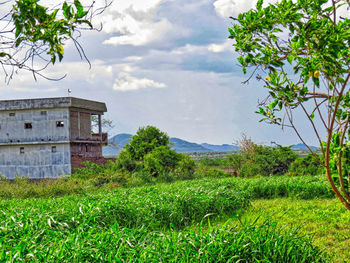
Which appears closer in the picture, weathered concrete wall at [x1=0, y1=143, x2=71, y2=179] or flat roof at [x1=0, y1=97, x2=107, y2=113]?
flat roof at [x1=0, y1=97, x2=107, y2=113]

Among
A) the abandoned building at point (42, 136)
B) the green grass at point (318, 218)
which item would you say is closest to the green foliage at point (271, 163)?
the green grass at point (318, 218)

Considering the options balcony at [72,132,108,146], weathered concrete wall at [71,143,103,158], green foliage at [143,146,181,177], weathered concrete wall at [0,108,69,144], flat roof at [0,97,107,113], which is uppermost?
flat roof at [0,97,107,113]

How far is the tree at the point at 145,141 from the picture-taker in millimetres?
22312

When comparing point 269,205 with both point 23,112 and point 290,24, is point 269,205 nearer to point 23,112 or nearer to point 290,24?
point 290,24

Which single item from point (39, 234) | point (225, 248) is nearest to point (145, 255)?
point (225, 248)

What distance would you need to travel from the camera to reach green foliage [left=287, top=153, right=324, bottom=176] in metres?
17.4

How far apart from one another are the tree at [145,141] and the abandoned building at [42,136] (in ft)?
10.3

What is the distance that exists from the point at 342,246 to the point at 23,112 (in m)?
20.8

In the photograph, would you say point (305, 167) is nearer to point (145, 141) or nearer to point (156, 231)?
point (145, 141)

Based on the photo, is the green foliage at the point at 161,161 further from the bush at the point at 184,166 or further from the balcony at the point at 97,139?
the balcony at the point at 97,139

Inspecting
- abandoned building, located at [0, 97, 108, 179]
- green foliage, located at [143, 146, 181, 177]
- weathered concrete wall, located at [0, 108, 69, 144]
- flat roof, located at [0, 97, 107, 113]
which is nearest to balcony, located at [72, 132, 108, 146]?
abandoned building, located at [0, 97, 108, 179]

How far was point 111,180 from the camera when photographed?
15734 mm

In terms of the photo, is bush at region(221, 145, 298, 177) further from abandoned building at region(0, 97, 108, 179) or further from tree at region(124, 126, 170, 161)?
abandoned building at region(0, 97, 108, 179)

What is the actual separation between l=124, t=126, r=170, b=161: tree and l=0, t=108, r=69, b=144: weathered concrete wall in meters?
4.29
